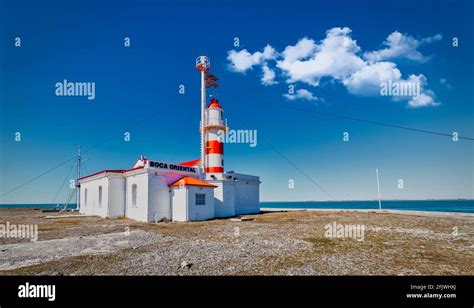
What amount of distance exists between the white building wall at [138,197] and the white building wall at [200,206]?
3747 millimetres

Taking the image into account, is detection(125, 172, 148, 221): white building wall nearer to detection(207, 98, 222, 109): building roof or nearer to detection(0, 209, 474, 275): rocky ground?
detection(0, 209, 474, 275): rocky ground

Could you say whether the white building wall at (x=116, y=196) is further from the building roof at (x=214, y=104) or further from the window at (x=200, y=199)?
the building roof at (x=214, y=104)

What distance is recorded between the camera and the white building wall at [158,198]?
22.2 m

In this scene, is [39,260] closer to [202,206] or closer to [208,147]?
[202,206]

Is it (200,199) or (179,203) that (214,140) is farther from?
(179,203)

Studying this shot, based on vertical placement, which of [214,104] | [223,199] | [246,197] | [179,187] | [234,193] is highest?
[214,104]

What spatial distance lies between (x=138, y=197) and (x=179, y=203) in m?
3.74

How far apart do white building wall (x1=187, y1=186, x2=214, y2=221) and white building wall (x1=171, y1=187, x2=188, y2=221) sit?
38cm

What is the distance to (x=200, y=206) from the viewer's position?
23.9 meters

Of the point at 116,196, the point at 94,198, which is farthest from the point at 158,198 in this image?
the point at 94,198

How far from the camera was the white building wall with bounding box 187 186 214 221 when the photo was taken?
23.0 metres
